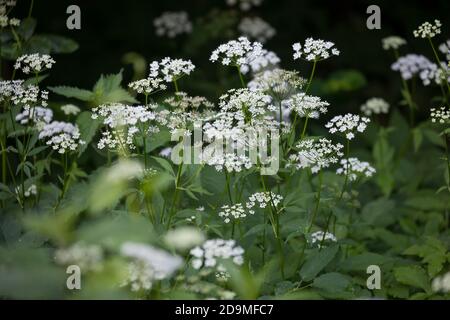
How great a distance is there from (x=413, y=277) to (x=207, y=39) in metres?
3.81

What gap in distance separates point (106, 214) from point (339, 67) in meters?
4.76

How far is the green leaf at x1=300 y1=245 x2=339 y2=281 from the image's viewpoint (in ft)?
9.71

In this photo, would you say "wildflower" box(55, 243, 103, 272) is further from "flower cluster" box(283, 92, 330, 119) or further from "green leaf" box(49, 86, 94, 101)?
"green leaf" box(49, 86, 94, 101)

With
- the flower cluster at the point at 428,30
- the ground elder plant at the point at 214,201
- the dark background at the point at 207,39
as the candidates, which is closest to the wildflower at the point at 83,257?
the ground elder plant at the point at 214,201

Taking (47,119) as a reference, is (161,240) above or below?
below

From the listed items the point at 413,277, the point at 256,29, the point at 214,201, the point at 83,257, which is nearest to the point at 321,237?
the point at 413,277

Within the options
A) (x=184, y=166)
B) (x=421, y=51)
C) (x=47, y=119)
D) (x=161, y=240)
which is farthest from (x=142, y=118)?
(x=421, y=51)

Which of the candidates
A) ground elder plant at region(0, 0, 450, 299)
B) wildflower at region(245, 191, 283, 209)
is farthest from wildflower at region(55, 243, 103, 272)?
wildflower at region(245, 191, 283, 209)

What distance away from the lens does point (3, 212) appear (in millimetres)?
3350

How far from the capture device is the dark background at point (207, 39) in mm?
6457

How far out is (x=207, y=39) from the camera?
6.39 m

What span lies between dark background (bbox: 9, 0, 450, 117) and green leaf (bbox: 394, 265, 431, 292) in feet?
11.1

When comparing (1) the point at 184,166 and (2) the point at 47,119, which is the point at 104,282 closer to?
(1) the point at 184,166

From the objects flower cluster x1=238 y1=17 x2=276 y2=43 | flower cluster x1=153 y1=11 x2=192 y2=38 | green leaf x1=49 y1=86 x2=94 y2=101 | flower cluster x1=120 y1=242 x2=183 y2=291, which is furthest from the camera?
flower cluster x1=153 y1=11 x2=192 y2=38
